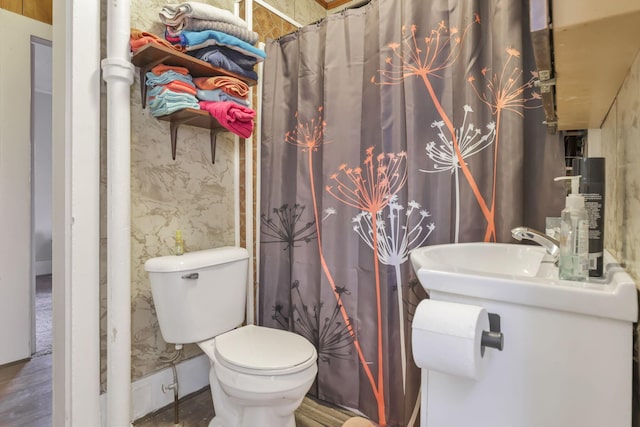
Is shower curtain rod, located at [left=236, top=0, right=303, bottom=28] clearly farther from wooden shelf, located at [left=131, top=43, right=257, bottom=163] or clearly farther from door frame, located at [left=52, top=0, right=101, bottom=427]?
door frame, located at [left=52, top=0, right=101, bottom=427]

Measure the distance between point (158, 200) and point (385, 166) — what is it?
1.07 meters

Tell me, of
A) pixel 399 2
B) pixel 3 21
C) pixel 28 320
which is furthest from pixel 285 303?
pixel 3 21

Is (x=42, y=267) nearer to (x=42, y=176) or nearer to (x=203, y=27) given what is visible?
(x=42, y=176)

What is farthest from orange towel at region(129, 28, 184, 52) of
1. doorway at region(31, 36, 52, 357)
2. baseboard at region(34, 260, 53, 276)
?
baseboard at region(34, 260, 53, 276)

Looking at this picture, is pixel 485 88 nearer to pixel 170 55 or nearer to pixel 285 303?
pixel 170 55

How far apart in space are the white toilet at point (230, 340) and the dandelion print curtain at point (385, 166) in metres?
0.31

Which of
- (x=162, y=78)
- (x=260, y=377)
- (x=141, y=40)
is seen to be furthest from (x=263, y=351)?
(x=141, y=40)

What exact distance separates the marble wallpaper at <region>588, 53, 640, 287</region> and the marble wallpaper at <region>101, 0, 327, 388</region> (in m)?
1.63

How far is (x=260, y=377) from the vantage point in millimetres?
1163

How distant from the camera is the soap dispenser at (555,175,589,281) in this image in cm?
65

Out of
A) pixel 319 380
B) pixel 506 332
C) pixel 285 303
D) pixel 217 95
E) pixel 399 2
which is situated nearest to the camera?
pixel 506 332

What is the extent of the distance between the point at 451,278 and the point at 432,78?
991mm

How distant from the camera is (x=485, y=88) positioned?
1.27 metres

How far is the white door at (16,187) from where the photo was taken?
78.2 inches
